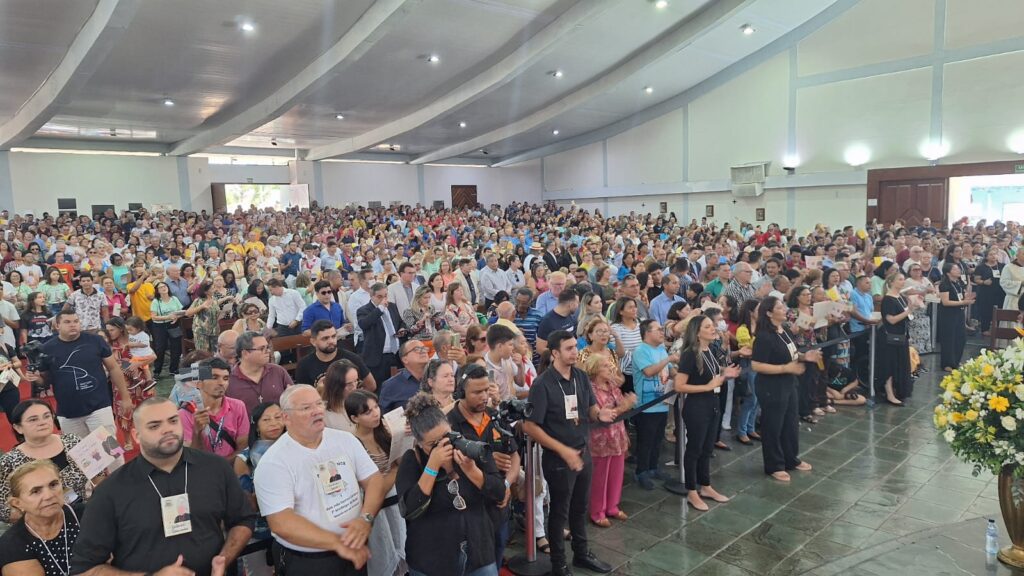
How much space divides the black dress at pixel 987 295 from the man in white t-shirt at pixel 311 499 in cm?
1083

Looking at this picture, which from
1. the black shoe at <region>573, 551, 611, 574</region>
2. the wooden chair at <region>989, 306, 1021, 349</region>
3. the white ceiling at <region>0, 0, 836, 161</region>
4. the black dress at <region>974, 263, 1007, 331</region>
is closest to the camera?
A: the black shoe at <region>573, 551, 611, 574</region>

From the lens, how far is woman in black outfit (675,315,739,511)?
4.77m

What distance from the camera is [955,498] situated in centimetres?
491

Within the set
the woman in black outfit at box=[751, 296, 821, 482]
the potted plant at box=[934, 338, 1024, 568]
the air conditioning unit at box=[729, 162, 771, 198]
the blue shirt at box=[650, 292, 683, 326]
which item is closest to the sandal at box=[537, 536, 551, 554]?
the woman in black outfit at box=[751, 296, 821, 482]

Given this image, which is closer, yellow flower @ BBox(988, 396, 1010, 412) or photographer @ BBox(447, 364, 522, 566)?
→ photographer @ BBox(447, 364, 522, 566)

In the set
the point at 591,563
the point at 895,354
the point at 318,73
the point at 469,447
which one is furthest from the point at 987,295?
the point at 318,73

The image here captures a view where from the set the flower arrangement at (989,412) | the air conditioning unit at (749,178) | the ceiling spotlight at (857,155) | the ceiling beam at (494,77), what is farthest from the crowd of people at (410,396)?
the air conditioning unit at (749,178)

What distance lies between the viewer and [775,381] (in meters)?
5.30

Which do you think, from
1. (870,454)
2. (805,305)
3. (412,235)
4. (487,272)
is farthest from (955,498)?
(412,235)

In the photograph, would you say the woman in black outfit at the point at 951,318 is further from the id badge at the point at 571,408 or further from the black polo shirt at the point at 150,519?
the black polo shirt at the point at 150,519

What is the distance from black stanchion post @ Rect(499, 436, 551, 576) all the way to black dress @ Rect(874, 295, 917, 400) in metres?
5.42

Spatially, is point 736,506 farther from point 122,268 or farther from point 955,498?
point 122,268

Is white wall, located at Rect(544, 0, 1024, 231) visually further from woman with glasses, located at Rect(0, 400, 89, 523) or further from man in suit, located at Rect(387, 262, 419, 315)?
woman with glasses, located at Rect(0, 400, 89, 523)

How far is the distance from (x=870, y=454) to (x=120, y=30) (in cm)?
1212
